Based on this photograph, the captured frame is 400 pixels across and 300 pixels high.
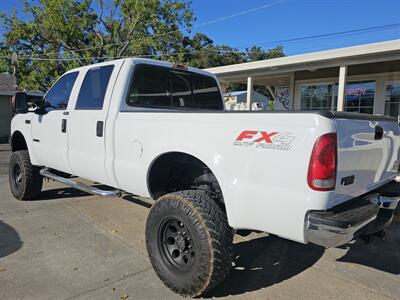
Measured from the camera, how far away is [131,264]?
11.9 ft

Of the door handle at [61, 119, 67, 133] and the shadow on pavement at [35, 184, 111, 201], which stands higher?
the door handle at [61, 119, 67, 133]

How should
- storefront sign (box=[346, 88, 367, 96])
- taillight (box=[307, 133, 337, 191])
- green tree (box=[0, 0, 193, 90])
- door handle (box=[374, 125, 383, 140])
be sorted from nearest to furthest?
1. taillight (box=[307, 133, 337, 191])
2. door handle (box=[374, 125, 383, 140])
3. storefront sign (box=[346, 88, 367, 96])
4. green tree (box=[0, 0, 193, 90])

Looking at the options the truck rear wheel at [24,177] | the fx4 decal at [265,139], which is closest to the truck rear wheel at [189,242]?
the fx4 decal at [265,139]

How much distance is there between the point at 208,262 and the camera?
2719 millimetres

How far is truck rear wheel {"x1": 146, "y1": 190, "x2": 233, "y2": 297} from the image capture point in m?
2.74

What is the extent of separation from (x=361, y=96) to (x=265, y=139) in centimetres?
1119

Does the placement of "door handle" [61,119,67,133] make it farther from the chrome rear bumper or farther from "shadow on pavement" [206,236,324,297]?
the chrome rear bumper

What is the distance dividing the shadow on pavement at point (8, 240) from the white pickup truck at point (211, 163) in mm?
983

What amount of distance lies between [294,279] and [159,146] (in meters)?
1.87

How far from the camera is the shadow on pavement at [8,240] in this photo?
3904 mm

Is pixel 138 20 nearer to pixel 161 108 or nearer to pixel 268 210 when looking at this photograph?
pixel 161 108

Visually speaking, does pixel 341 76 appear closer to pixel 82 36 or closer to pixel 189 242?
pixel 189 242

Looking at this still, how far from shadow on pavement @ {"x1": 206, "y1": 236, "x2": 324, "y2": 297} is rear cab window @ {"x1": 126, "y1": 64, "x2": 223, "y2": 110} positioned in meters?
1.97

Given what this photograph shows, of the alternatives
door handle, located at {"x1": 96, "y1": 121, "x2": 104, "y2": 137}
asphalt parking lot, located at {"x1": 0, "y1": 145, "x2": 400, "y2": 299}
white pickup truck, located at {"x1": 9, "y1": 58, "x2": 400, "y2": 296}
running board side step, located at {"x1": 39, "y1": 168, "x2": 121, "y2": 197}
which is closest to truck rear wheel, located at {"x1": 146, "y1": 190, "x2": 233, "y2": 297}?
white pickup truck, located at {"x1": 9, "y1": 58, "x2": 400, "y2": 296}
